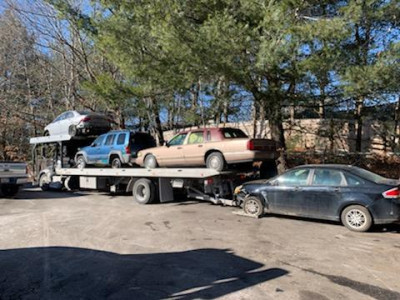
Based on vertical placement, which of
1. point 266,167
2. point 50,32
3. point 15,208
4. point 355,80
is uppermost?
point 50,32

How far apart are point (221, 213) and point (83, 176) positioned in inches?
298

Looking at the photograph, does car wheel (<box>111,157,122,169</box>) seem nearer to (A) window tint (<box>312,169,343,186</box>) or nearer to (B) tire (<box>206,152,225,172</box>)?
(B) tire (<box>206,152,225,172</box>)

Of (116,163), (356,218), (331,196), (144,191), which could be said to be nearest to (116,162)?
(116,163)

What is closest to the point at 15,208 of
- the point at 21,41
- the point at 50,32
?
the point at 50,32

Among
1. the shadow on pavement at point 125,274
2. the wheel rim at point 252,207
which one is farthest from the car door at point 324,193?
the shadow on pavement at point 125,274

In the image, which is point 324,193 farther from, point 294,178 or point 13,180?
point 13,180

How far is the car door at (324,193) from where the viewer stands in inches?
316

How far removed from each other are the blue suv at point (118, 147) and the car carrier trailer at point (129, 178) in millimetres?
500

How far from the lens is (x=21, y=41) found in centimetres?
2419

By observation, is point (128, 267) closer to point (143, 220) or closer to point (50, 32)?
point (143, 220)

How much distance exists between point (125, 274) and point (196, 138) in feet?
20.4

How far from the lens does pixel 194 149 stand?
1075cm

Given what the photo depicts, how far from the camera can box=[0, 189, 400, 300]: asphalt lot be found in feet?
14.8

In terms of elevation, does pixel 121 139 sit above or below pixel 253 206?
above
